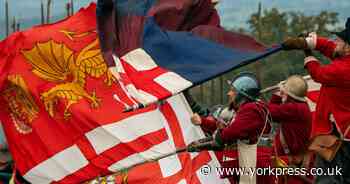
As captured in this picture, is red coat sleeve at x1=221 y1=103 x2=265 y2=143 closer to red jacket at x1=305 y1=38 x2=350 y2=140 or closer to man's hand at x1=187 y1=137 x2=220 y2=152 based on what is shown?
man's hand at x1=187 y1=137 x2=220 y2=152

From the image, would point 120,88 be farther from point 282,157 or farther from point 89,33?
point 282,157

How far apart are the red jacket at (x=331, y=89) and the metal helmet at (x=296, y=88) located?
1.79 feet

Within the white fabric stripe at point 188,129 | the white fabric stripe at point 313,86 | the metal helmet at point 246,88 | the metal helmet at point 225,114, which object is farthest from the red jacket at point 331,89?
the white fabric stripe at point 313,86

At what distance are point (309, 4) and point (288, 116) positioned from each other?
119 metres

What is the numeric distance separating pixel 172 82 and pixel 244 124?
2.54 ft

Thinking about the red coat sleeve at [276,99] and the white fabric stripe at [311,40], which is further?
the red coat sleeve at [276,99]

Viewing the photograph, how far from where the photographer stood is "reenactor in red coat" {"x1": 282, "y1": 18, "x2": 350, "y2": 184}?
30.3 feet

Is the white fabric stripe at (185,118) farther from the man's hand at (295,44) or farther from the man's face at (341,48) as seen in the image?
the man's face at (341,48)

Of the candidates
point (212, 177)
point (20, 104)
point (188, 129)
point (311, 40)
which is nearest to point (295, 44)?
point (311, 40)

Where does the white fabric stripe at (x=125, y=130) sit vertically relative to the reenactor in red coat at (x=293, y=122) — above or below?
below

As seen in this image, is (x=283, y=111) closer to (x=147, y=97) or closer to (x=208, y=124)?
(x=208, y=124)

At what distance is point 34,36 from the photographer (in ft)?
40.2

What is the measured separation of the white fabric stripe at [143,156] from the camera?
37.1ft

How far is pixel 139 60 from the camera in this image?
416 inches
